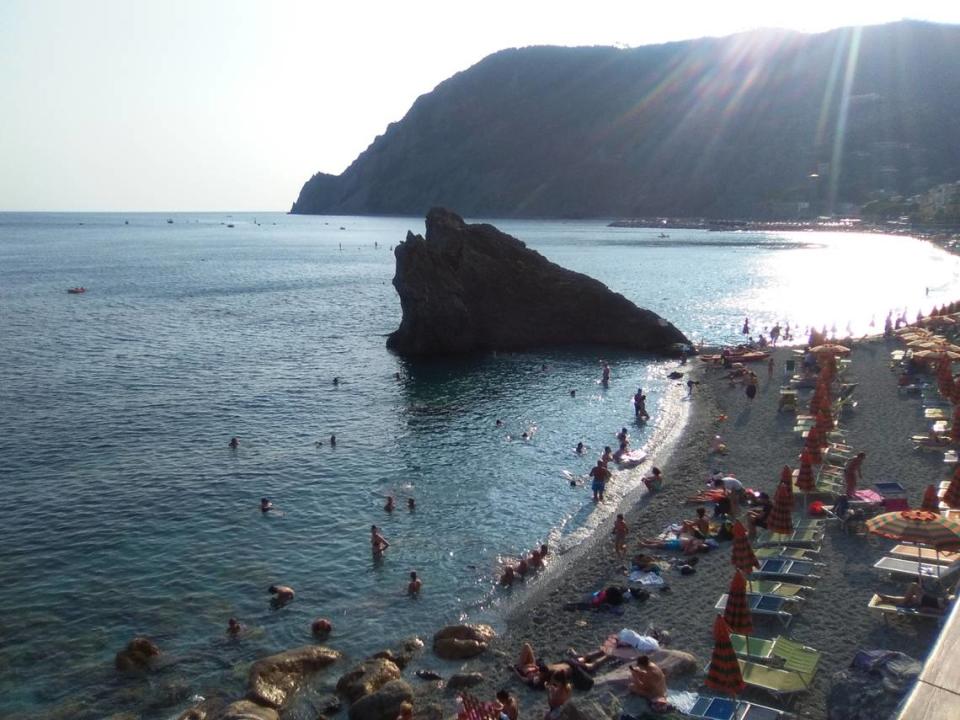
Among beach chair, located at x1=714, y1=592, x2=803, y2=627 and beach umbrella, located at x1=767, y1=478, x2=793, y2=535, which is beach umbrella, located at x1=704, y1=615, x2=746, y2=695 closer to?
beach chair, located at x1=714, y1=592, x2=803, y2=627

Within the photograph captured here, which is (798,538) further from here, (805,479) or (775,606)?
(775,606)

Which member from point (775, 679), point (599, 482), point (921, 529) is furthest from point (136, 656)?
point (921, 529)

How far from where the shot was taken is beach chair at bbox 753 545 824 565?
20.0m

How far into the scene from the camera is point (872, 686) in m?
12.8

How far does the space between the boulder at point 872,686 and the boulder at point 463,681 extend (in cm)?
755

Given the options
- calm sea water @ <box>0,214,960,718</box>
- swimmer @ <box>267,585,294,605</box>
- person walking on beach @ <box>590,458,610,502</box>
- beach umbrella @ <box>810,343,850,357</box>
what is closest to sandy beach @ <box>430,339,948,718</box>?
person walking on beach @ <box>590,458,610,502</box>

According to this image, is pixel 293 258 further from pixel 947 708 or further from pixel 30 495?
pixel 947 708

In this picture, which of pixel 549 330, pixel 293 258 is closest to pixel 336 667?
pixel 549 330

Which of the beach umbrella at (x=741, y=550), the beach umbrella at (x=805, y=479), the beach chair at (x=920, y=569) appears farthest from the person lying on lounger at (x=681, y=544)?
the beach umbrella at (x=741, y=550)

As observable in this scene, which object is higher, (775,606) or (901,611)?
(901,611)

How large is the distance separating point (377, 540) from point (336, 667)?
20.5 ft

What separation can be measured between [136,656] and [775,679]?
1483cm

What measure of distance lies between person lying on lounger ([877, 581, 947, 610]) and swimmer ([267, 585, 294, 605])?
15.6 m

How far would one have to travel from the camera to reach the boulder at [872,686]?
1232 cm
